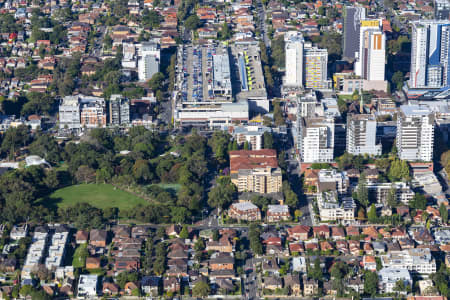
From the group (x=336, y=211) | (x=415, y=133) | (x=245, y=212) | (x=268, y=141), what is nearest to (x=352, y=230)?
(x=336, y=211)

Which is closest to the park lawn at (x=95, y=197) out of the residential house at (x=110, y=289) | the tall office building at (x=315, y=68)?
the residential house at (x=110, y=289)

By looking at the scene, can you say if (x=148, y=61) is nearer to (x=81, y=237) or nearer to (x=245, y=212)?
(x=245, y=212)

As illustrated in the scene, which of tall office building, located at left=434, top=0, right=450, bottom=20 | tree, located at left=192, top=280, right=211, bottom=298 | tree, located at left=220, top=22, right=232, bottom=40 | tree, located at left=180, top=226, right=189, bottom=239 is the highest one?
tall office building, located at left=434, top=0, right=450, bottom=20

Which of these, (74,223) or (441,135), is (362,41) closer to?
(441,135)

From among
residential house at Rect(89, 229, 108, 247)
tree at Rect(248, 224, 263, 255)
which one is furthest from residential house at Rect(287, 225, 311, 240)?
residential house at Rect(89, 229, 108, 247)

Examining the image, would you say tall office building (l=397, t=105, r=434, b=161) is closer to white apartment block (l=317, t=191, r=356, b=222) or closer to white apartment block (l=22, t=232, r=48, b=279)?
white apartment block (l=317, t=191, r=356, b=222)

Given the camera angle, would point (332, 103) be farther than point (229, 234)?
Yes

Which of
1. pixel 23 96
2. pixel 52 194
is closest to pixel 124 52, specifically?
pixel 23 96
